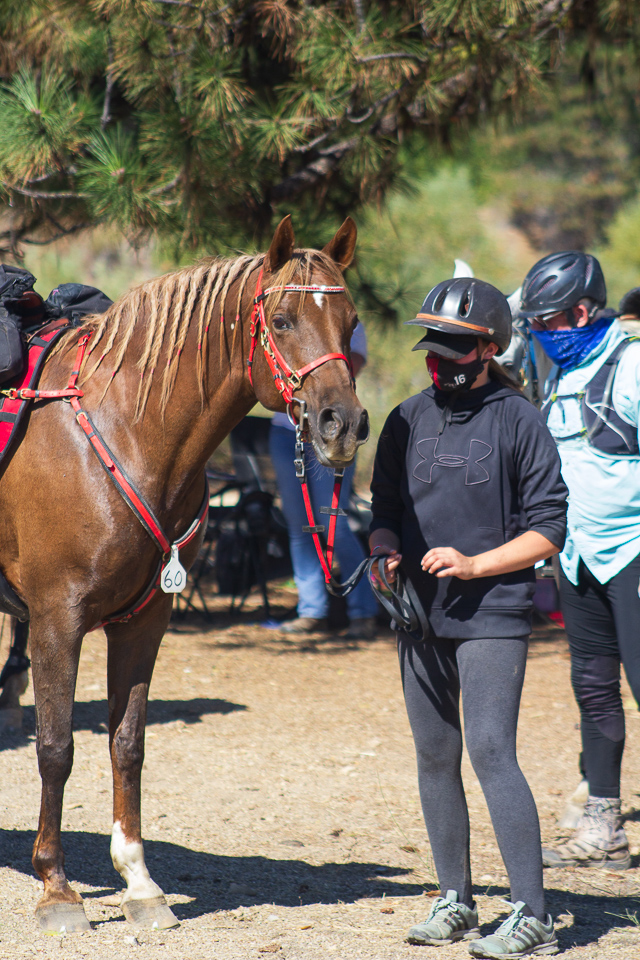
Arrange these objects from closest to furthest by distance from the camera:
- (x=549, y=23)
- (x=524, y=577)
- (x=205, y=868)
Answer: (x=524, y=577) → (x=205, y=868) → (x=549, y=23)

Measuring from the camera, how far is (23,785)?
4043 millimetres

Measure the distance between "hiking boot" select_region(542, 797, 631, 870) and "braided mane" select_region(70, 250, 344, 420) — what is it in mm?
2169

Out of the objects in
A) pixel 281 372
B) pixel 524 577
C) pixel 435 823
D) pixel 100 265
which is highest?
pixel 100 265

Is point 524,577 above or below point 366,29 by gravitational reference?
below

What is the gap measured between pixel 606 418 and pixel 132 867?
2158 millimetres

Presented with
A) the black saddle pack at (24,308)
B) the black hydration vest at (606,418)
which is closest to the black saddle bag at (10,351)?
the black saddle pack at (24,308)

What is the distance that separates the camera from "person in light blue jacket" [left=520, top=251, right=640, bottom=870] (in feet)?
10.9

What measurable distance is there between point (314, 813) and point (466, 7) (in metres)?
4.33

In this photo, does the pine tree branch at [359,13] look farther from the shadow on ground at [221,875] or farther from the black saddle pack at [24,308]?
the shadow on ground at [221,875]

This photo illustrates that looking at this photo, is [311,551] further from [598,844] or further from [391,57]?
[598,844]

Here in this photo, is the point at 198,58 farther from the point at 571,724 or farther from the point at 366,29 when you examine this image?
the point at 571,724

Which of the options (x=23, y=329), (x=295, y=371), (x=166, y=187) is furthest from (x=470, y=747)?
(x=166, y=187)

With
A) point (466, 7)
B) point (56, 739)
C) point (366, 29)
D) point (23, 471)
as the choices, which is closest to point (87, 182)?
point (366, 29)

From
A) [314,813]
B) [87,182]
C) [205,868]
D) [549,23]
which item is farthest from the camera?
[549,23]
